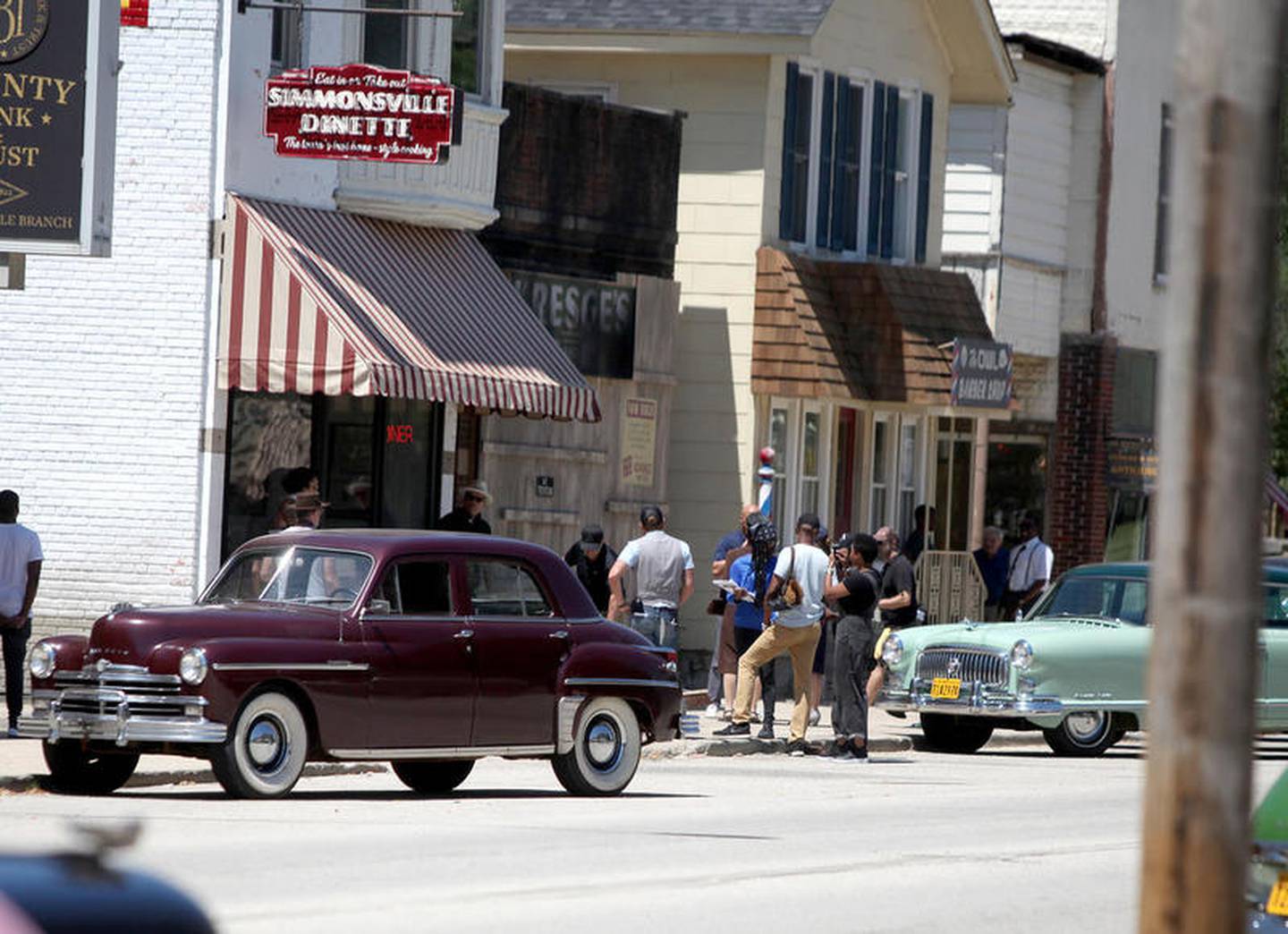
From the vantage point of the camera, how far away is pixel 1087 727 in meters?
23.7

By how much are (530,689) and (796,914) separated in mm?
5603

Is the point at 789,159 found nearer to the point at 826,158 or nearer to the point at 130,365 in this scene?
the point at 826,158

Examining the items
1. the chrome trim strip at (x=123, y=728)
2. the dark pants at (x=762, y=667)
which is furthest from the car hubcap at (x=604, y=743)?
the dark pants at (x=762, y=667)

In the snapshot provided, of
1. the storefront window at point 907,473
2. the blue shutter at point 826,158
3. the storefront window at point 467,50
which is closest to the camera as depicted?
the storefront window at point 467,50

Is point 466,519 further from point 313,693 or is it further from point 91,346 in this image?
point 313,693

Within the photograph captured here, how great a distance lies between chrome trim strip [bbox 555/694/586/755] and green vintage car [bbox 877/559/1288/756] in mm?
6219

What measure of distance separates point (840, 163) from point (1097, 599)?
26.4 ft

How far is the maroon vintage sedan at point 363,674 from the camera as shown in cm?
1580

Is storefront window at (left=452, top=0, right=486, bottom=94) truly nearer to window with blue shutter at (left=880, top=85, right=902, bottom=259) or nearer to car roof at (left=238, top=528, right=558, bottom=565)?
window with blue shutter at (left=880, top=85, right=902, bottom=259)

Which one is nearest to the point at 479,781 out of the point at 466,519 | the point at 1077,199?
the point at 466,519

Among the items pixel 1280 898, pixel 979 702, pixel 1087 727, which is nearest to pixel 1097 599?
pixel 1087 727

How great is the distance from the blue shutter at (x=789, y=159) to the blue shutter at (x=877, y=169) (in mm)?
1987

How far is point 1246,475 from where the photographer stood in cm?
623

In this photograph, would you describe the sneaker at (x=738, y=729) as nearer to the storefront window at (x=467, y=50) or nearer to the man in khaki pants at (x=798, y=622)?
the man in khaki pants at (x=798, y=622)
